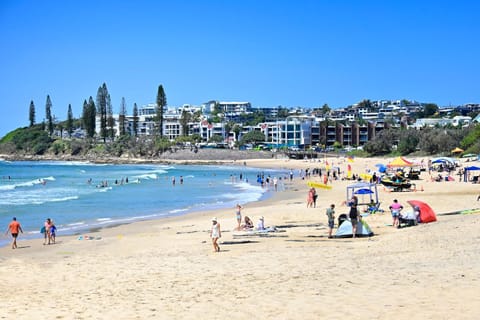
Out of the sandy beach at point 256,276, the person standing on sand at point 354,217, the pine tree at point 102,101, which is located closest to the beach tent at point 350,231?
the person standing on sand at point 354,217

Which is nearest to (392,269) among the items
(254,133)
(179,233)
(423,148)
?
(179,233)

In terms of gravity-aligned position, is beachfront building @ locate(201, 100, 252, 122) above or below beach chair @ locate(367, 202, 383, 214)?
above

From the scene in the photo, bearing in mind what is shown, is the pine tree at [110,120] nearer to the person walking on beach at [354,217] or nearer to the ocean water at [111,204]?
the ocean water at [111,204]

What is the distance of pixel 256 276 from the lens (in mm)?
9656

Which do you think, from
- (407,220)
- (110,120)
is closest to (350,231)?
(407,220)

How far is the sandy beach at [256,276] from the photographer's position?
7469mm

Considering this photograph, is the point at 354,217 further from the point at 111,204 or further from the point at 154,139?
the point at 154,139

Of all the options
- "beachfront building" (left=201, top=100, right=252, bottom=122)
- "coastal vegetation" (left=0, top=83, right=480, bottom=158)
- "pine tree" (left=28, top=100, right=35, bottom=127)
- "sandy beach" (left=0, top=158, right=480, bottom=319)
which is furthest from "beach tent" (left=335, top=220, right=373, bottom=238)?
"beachfront building" (left=201, top=100, right=252, bottom=122)

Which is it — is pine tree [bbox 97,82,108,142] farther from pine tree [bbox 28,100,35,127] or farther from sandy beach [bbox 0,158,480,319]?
sandy beach [bbox 0,158,480,319]

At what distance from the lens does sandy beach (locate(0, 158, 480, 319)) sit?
7469mm

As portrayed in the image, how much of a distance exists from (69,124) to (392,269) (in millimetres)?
129754

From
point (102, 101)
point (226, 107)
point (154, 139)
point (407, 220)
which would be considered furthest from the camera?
point (226, 107)

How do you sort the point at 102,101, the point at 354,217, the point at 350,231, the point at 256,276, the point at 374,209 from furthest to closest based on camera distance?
the point at 102,101
the point at 374,209
the point at 350,231
the point at 354,217
the point at 256,276

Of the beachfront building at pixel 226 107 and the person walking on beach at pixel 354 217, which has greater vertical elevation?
the beachfront building at pixel 226 107
